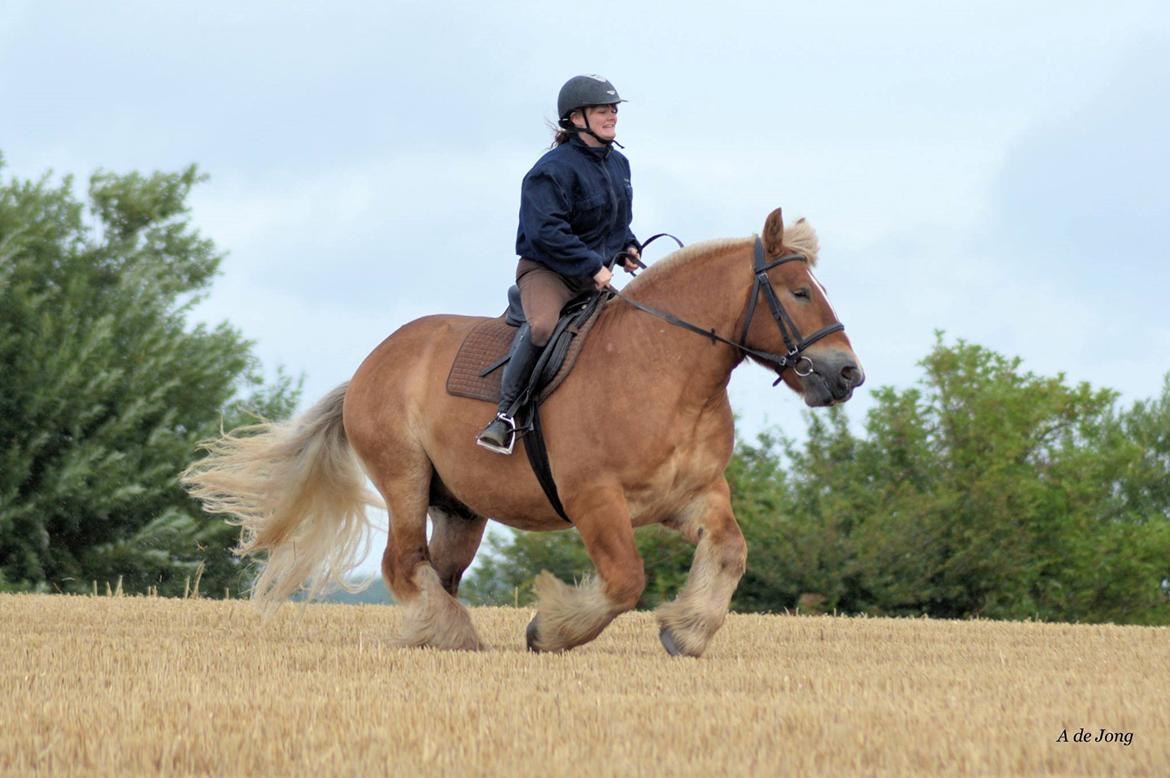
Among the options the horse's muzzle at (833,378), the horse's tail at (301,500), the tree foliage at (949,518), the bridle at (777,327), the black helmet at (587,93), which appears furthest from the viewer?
the tree foliage at (949,518)

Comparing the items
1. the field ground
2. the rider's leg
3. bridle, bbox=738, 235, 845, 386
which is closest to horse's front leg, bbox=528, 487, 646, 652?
the field ground

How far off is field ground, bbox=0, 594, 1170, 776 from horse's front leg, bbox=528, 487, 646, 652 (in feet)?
0.79

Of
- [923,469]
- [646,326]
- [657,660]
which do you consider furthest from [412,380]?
[923,469]

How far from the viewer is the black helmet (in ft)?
26.9

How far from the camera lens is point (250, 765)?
4742mm

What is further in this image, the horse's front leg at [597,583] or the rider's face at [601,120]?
the rider's face at [601,120]

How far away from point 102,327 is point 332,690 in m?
29.4

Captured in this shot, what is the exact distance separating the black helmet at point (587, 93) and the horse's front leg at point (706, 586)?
7.20 feet

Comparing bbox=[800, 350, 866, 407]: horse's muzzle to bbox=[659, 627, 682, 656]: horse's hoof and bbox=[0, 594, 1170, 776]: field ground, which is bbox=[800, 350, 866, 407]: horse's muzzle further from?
bbox=[659, 627, 682, 656]: horse's hoof

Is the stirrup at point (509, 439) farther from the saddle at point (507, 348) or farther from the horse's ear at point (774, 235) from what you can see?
the horse's ear at point (774, 235)

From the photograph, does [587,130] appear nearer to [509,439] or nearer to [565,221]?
[565,221]

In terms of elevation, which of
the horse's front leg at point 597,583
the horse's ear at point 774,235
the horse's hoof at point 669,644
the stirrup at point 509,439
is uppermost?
the horse's ear at point 774,235

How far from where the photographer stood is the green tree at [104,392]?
3244 cm

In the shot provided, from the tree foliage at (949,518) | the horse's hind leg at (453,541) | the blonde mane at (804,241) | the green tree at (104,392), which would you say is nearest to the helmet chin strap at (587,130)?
the blonde mane at (804,241)
